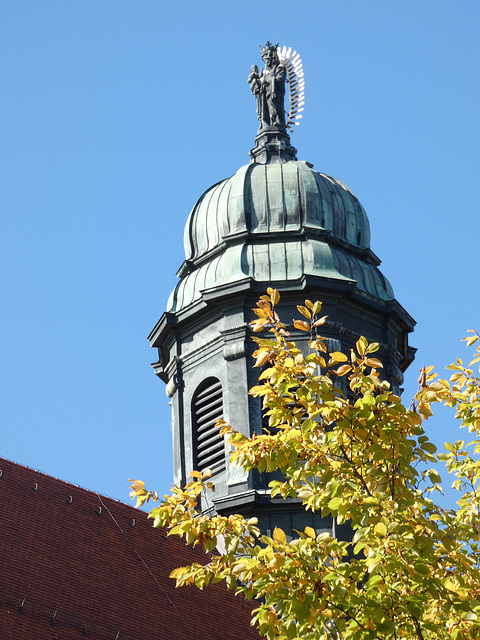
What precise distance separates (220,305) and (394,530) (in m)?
15.0

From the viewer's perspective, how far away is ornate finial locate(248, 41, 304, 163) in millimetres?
27734

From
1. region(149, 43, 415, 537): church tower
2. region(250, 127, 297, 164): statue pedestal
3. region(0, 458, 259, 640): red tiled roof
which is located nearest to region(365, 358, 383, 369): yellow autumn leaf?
region(0, 458, 259, 640): red tiled roof

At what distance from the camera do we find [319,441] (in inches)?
422

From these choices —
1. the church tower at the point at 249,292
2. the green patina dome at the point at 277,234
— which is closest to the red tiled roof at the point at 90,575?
the church tower at the point at 249,292

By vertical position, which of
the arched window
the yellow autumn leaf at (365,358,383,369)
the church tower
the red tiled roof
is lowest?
the yellow autumn leaf at (365,358,383,369)

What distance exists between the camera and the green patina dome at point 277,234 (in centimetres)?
2498

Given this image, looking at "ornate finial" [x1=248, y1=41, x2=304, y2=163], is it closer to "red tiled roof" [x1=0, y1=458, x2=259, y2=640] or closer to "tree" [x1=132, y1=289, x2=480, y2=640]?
"red tiled roof" [x1=0, y1=458, x2=259, y2=640]

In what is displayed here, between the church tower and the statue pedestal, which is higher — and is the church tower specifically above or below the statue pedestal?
below

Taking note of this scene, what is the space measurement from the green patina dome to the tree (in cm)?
1348

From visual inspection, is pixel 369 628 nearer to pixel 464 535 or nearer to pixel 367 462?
pixel 367 462

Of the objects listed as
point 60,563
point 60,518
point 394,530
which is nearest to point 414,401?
point 394,530

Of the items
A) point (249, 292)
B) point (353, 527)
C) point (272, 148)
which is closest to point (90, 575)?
point (249, 292)

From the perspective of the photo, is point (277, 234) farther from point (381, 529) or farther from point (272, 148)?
point (381, 529)

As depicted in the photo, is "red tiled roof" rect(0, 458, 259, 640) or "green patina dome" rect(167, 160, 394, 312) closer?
"red tiled roof" rect(0, 458, 259, 640)
